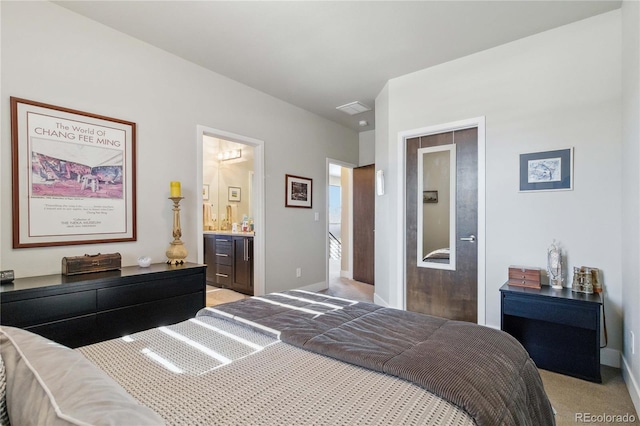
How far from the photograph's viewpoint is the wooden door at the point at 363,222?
17.7ft

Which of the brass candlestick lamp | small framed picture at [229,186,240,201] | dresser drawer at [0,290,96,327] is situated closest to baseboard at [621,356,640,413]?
the brass candlestick lamp

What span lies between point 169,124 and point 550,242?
11.7 feet

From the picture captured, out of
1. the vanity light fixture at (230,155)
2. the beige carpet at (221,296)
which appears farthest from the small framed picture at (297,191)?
the vanity light fixture at (230,155)

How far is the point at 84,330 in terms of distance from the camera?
205 centimetres

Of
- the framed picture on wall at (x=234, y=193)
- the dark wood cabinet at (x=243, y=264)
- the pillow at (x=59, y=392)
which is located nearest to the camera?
the pillow at (x=59, y=392)

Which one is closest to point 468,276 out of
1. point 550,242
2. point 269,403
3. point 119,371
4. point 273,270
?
point 550,242

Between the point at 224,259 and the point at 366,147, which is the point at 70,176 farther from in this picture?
the point at 366,147

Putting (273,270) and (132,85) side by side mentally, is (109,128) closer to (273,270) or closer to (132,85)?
(132,85)

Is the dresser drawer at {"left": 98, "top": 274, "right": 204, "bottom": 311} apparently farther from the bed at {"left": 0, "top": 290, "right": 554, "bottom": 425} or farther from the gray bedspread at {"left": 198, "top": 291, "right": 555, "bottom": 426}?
the bed at {"left": 0, "top": 290, "right": 554, "bottom": 425}

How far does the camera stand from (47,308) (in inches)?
75.5

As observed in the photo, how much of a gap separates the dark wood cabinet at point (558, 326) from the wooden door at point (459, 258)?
57cm

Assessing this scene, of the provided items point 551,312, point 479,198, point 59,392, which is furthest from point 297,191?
point 59,392

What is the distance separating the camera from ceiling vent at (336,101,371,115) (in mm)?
4314

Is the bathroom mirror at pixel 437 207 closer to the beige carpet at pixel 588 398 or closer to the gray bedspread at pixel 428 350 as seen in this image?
the beige carpet at pixel 588 398
